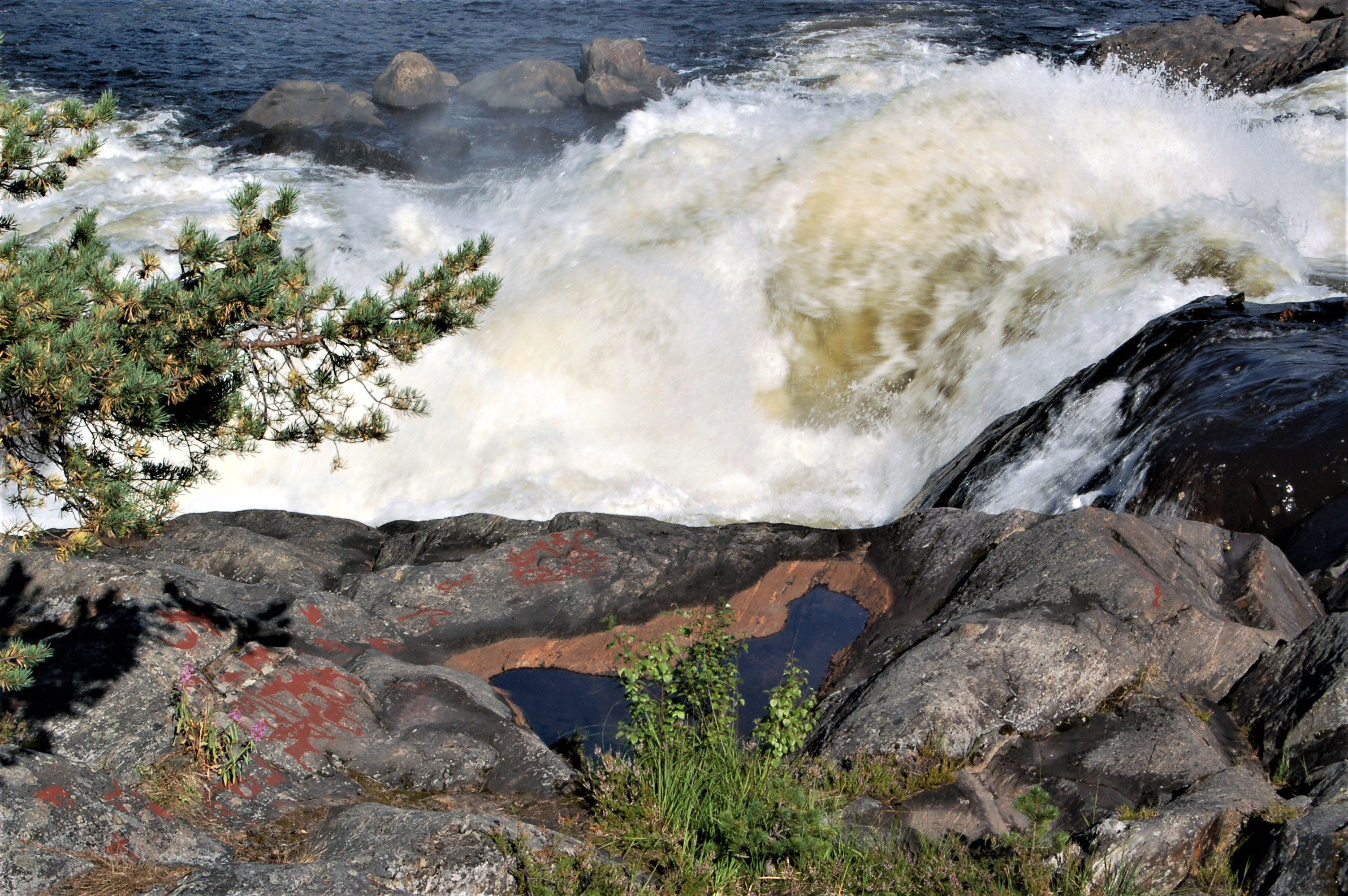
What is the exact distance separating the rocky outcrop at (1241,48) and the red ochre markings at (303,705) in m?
19.8

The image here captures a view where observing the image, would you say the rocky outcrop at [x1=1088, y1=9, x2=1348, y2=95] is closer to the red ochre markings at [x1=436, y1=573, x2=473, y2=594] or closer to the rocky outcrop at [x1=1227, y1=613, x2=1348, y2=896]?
the rocky outcrop at [x1=1227, y1=613, x2=1348, y2=896]

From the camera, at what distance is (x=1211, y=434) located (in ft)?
24.0

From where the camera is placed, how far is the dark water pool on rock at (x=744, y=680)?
6934 millimetres

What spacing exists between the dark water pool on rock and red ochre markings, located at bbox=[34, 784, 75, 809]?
296 cm

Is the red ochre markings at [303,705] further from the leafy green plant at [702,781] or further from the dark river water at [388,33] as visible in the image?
the dark river water at [388,33]

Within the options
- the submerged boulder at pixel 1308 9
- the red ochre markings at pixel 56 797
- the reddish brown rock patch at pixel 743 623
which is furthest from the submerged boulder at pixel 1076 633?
the submerged boulder at pixel 1308 9

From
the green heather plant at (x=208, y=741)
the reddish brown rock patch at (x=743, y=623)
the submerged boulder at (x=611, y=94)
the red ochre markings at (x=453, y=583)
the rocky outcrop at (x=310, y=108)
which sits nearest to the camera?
the green heather plant at (x=208, y=741)

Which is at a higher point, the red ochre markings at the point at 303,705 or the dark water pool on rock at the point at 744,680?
the red ochre markings at the point at 303,705

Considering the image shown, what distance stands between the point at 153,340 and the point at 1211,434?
6696mm

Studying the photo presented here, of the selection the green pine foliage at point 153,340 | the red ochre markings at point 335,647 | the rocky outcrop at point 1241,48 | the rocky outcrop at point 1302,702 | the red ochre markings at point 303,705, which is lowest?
the red ochre markings at point 335,647

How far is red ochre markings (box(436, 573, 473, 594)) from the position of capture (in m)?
8.09

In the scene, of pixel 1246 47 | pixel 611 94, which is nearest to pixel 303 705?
pixel 611 94

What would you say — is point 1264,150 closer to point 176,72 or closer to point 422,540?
point 422,540

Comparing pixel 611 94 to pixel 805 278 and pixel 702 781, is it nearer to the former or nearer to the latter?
pixel 805 278
